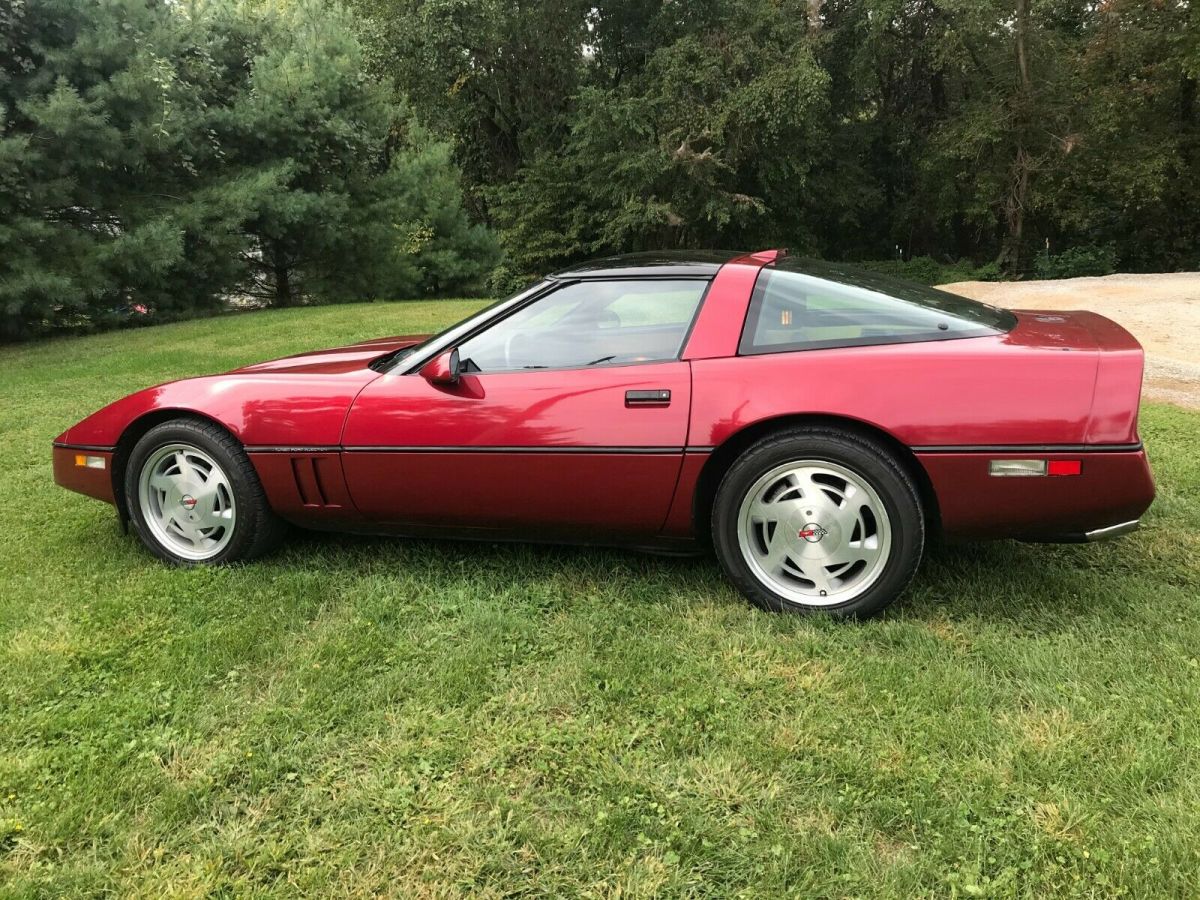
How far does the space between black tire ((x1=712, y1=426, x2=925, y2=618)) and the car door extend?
0.76 feet

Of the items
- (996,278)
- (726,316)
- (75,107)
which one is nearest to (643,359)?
(726,316)

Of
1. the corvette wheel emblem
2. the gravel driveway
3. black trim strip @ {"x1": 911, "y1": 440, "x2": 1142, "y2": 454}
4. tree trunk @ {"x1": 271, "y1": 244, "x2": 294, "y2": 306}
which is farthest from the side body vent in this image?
tree trunk @ {"x1": 271, "y1": 244, "x2": 294, "y2": 306}

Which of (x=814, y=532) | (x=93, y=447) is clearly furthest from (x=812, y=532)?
(x=93, y=447)

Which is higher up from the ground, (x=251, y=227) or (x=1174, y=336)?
(x=251, y=227)

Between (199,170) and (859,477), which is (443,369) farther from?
(199,170)

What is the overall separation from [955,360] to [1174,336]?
951cm

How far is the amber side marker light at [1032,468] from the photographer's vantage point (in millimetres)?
2420

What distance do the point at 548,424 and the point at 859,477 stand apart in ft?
3.60

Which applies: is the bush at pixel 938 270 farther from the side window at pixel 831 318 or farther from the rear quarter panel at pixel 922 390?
the rear quarter panel at pixel 922 390

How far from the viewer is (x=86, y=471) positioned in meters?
3.43

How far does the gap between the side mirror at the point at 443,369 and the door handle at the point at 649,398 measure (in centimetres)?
66

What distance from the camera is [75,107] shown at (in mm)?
10562

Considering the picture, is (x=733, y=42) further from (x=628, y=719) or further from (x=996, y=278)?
(x=628, y=719)

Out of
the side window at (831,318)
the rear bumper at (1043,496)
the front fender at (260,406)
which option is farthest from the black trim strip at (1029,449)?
the front fender at (260,406)
